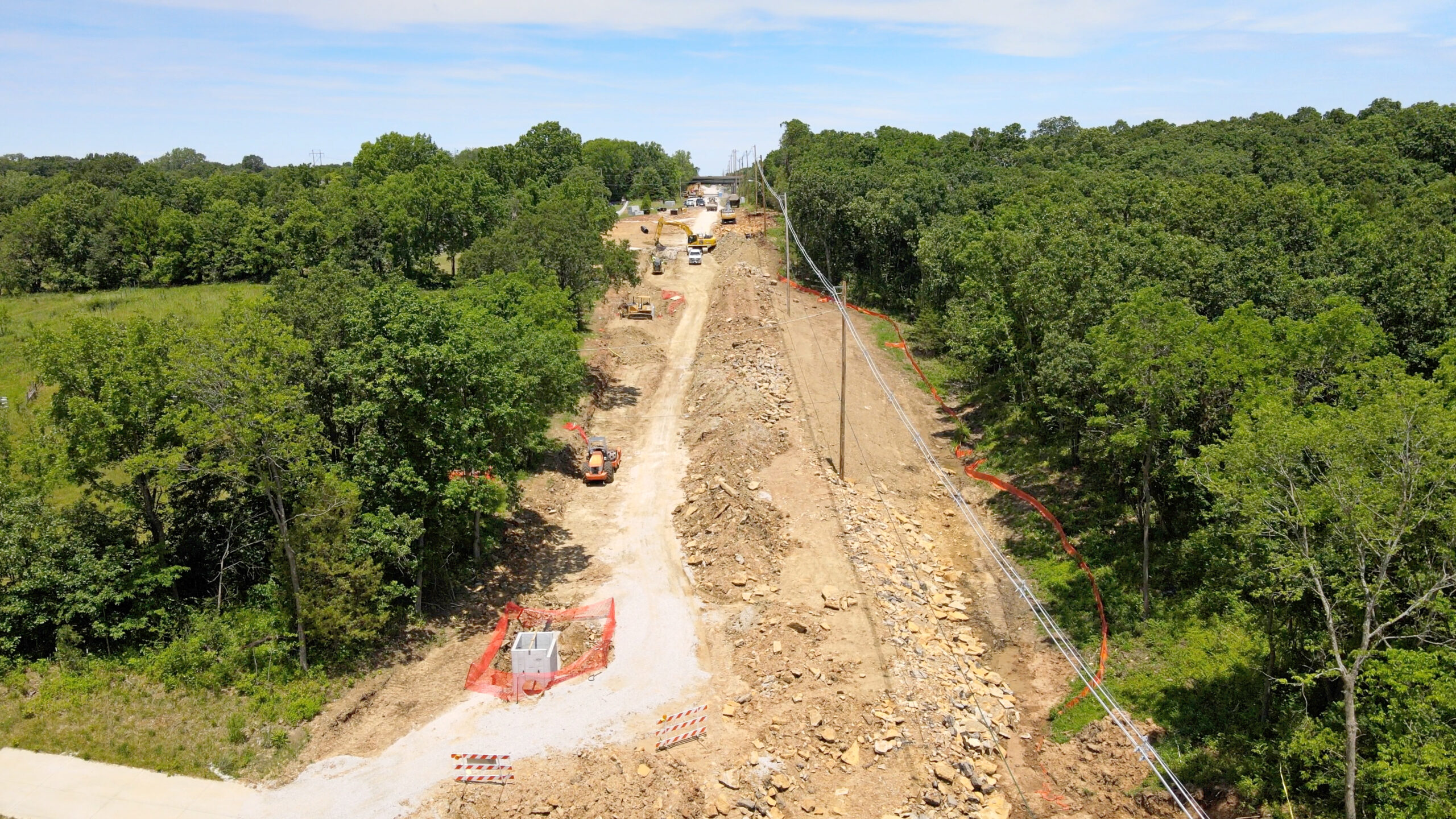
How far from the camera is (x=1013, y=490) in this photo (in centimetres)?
3797

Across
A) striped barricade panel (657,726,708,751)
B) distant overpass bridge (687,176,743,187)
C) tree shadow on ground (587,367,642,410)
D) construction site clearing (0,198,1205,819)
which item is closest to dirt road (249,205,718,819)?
construction site clearing (0,198,1205,819)

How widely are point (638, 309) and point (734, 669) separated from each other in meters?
43.1

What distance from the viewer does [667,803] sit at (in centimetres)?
1992

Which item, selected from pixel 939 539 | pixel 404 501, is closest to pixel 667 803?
pixel 404 501

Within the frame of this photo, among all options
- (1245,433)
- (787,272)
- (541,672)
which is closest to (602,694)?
(541,672)

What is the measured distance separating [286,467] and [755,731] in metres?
15.4

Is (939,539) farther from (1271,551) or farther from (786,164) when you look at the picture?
(786,164)

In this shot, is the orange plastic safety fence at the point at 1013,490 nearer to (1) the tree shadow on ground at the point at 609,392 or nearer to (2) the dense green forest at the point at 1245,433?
(2) the dense green forest at the point at 1245,433

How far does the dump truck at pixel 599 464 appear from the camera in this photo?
3950 cm

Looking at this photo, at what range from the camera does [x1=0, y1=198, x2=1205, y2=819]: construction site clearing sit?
821 inches

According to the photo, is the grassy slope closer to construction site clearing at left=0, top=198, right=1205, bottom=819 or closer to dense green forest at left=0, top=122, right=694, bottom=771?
dense green forest at left=0, top=122, right=694, bottom=771

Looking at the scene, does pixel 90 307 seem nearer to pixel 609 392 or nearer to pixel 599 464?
pixel 609 392

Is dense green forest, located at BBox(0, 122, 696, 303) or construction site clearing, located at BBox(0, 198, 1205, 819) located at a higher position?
dense green forest, located at BBox(0, 122, 696, 303)

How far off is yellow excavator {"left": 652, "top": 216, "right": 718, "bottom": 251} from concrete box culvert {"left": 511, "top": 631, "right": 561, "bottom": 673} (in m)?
66.3
